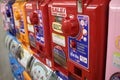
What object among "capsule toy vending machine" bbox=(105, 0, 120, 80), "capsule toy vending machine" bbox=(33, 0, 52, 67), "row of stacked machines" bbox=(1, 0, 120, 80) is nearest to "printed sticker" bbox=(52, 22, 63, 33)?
"row of stacked machines" bbox=(1, 0, 120, 80)

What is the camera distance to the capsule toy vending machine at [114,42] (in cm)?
48

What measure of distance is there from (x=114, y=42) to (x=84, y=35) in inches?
4.7

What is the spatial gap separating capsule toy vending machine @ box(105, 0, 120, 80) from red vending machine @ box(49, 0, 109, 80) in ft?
0.12

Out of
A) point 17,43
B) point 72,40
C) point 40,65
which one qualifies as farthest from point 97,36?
point 17,43

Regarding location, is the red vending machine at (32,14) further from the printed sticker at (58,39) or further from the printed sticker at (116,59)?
the printed sticker at (116,59)

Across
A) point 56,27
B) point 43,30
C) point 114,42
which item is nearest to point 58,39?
point 56,27

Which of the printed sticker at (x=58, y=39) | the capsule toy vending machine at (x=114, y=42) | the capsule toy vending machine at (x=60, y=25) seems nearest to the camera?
the capsule toy vending machine at (x=114, y=42)

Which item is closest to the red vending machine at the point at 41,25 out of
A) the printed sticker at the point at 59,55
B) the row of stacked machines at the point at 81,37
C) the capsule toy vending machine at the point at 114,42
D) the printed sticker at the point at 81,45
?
the row of stacked machines at the point at 81,37

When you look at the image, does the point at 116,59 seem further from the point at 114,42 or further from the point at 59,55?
the point at 59,55

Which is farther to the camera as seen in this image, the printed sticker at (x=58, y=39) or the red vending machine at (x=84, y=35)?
the printed sticker at (x=58, y=39)

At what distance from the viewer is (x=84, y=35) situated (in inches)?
23.0

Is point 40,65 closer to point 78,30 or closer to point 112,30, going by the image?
point 78,30

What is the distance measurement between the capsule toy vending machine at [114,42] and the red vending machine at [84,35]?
4 cm

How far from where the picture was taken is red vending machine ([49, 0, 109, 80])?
1.74ft
